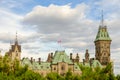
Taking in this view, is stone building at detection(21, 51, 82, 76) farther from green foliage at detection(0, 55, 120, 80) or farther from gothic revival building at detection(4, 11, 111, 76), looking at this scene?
green foliage at detection(0, 55, 120, 80)

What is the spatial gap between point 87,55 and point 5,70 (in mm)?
78836

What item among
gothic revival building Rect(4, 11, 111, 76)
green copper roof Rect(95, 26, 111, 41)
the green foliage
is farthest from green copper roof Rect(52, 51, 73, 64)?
the green foliage

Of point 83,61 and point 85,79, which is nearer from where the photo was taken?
point 85,79

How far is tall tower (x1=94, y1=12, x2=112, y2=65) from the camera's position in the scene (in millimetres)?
152250

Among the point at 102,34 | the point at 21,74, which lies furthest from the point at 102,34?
the point at 21,74

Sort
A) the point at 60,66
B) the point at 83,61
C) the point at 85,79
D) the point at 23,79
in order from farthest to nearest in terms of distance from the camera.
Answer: the point at 83,61 → the point at 60,66 → the point at 85,79 → the point at 23,79

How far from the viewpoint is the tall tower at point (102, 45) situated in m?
152

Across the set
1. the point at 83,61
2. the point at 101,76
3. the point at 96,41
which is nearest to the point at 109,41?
the point at 96,41

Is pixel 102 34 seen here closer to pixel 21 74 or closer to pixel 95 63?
pixel 95 63

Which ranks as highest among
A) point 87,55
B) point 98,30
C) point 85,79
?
point 98,30

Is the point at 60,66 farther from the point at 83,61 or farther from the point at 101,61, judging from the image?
the point at 101,61

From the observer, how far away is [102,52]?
15350cm

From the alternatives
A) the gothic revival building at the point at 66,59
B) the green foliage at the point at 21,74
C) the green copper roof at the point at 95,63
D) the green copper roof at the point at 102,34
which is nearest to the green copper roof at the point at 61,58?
the gothic revival building at the point at 66,59

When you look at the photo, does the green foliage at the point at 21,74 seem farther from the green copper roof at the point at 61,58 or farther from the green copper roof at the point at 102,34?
the green copper roof at the point at 102,34
